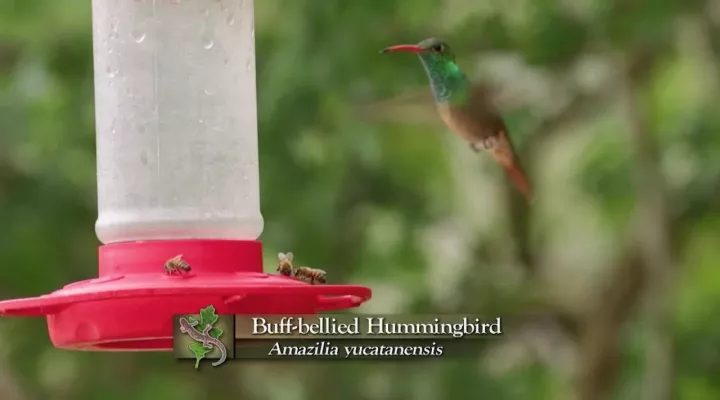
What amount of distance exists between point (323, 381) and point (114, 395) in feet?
2.50

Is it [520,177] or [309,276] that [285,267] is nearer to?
[309,276]

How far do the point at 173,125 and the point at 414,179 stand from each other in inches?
96.7

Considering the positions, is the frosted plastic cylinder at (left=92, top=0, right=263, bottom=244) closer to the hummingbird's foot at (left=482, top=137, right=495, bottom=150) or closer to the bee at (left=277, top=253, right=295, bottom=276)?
the bee at (left=277, top=253, right=295, bottom=276)

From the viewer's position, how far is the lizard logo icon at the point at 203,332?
2049 millimetres

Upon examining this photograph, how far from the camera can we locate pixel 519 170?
11.5 feet

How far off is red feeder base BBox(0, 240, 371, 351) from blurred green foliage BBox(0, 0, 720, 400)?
1855 mm

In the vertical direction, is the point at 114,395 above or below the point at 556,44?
below

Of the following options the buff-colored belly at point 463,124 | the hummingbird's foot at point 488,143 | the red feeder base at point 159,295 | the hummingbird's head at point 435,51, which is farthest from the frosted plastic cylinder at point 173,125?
the hummingbird's foot at point 488,143

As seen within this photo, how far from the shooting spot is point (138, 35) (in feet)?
7.70

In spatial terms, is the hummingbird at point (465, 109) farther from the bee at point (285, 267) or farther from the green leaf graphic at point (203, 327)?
the green leaf graphic at point (203, 327)

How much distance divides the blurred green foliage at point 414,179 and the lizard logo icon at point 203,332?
6.06 ft

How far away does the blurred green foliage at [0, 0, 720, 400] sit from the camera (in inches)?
161

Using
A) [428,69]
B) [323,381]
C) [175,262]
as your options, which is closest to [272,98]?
[428,69]

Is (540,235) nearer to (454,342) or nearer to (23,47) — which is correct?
(454,342)
